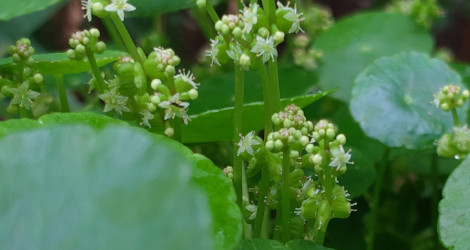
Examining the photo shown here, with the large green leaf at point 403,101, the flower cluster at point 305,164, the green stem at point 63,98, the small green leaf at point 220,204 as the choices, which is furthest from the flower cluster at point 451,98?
the green stem at point 63,98

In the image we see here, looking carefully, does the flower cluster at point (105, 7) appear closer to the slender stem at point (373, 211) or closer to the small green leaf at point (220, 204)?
the small green leaf at point (220, 204)

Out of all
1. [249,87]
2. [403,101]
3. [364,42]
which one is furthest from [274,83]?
[364,42]

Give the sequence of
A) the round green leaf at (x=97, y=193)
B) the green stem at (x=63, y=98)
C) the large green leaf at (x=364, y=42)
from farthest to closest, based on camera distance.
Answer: the large green leaf at (x=364, y=42), the green stem at (x=63, y=98), the round green leaf at (x=97, y=193)

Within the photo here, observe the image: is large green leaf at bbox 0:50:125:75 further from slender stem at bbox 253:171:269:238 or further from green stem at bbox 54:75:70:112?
slender stem at bbox 253:171:269:238

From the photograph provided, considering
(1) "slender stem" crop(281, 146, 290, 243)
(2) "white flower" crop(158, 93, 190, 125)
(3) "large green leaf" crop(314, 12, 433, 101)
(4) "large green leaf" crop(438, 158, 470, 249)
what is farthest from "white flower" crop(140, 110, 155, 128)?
(3) "large green leaf" crop(314, 12, 433, 101)

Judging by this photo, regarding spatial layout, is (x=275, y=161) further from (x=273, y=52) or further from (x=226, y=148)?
(x=226, y=148)

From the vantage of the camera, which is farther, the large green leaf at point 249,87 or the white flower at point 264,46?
the large green leaf at point 249,87

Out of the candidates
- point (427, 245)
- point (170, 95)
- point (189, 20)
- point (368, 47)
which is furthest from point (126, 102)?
point (189, 20)

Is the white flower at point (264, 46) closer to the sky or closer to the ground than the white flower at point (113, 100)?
closer to the sky
